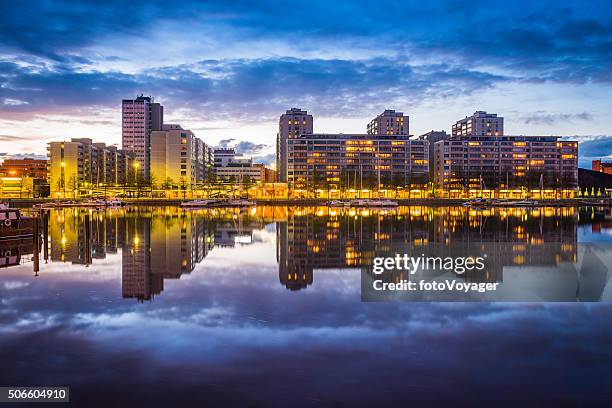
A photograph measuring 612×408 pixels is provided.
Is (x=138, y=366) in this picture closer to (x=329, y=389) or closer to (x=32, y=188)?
(x=329, y=389)

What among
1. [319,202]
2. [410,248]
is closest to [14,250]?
[410,248]

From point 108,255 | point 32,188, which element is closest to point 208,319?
point 108,255

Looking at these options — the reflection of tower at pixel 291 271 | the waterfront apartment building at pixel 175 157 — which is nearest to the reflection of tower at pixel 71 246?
the reflection of tower at pixel 291 271

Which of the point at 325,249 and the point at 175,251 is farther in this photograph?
the point at 325,249

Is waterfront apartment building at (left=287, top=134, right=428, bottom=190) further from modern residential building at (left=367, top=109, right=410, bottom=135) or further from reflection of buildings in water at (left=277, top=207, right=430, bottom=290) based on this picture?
reflection of buildings in water at (left=277, top=207, right=430, bottom=290)

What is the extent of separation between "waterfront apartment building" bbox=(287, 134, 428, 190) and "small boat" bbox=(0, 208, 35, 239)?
118999mm

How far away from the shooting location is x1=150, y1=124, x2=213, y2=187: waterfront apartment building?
470 ft

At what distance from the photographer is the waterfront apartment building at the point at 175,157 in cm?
14312

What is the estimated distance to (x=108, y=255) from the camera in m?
21.5

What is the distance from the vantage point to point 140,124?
171750mm

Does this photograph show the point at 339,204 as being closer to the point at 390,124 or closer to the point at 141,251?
the point at 141,251

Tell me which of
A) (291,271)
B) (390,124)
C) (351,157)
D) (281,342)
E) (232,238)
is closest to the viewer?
(281,342)

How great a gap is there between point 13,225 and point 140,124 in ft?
496

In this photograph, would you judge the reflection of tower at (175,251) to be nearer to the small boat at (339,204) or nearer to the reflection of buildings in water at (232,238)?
the reflection of buildings in water at (232,238)
